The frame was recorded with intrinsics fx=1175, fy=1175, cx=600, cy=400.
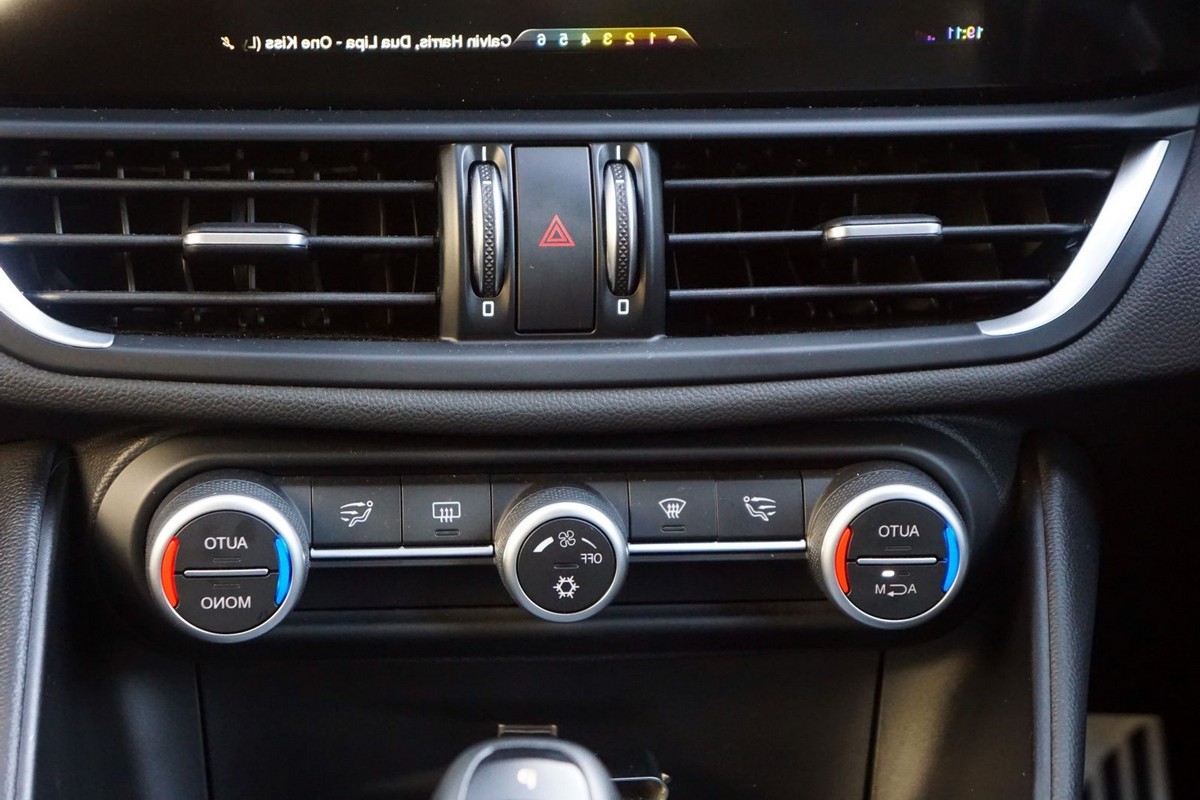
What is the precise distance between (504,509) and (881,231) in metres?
0.36

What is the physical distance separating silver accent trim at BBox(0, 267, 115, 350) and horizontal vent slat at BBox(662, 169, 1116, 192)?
0.45 meters

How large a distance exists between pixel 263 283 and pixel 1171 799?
125cm

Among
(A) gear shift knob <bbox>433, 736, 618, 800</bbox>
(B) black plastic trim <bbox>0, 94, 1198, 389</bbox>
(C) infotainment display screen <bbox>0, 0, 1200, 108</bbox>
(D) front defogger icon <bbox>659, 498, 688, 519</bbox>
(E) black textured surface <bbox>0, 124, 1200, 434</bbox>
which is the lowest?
(A) gear shift knob <bbox>433, 736, 618, 800</bbox>

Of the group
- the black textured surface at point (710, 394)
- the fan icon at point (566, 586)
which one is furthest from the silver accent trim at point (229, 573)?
the fan icon at point (566, 586)

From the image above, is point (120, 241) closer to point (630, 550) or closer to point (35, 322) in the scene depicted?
point (35, 322)

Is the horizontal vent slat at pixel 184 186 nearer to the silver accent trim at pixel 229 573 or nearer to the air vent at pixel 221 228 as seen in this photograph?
the air vent at pixel 221 228

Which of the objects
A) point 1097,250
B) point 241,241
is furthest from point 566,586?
point 1097,250

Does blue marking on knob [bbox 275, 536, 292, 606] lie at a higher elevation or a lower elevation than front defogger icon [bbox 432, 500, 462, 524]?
lower

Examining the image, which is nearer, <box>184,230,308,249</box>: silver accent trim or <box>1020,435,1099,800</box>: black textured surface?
<box>184,230,308,249</box>: silver accent trim

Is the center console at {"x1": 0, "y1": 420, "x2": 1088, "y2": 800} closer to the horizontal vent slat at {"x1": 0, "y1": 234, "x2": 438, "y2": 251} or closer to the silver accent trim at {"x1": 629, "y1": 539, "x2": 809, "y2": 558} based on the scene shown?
the silver accent trim at {"x1": 629, "y1": 539, "x2": 809, "y2": 558}

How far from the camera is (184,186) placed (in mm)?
866

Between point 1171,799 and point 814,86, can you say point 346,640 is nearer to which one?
point 814,86

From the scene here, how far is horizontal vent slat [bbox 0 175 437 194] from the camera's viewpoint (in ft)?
2.82

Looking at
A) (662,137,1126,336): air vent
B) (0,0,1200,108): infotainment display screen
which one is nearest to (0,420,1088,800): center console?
(662,137,1126,336): air vent
